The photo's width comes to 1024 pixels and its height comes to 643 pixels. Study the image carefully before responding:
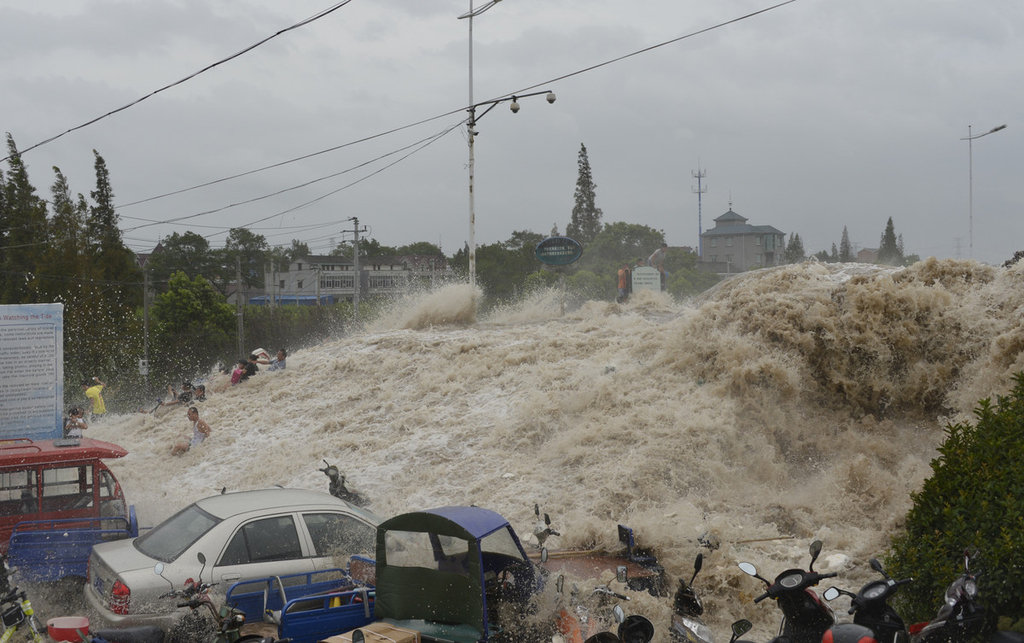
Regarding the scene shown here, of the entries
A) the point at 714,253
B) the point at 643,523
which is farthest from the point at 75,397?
the point at 714,253

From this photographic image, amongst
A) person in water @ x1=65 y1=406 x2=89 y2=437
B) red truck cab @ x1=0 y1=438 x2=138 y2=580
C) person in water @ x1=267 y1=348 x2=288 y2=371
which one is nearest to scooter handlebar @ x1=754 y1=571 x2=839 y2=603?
red truck cab @ x1=0 y1=438 x2=138 y2=580

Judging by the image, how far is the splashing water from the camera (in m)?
11.5

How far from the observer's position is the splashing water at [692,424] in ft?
37.6

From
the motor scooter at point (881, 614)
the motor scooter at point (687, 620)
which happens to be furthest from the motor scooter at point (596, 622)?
the motor scooter at point (881, 614)

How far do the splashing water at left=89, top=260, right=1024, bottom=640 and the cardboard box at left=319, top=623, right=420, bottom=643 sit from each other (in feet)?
12.8

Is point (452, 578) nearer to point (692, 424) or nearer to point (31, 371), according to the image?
point (692, 424)

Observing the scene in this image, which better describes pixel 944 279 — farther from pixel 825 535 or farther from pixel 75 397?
pixel 75 397

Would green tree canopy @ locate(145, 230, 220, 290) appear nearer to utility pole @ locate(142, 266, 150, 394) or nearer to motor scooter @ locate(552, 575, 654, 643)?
utility pole @ locate(142, 266, 150, 394)

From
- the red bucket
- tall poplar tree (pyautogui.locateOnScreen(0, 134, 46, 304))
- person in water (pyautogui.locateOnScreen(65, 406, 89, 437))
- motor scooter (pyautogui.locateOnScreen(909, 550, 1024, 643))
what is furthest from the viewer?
tall poplar tree (pyautogui.locateOnScreen(0, 134, 46, 304))

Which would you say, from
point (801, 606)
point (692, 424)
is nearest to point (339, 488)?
point (692, 424)

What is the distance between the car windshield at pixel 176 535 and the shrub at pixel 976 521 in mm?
5822

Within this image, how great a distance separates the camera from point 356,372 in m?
20.0

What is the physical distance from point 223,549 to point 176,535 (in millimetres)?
653

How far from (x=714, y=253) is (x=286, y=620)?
2780 inches
